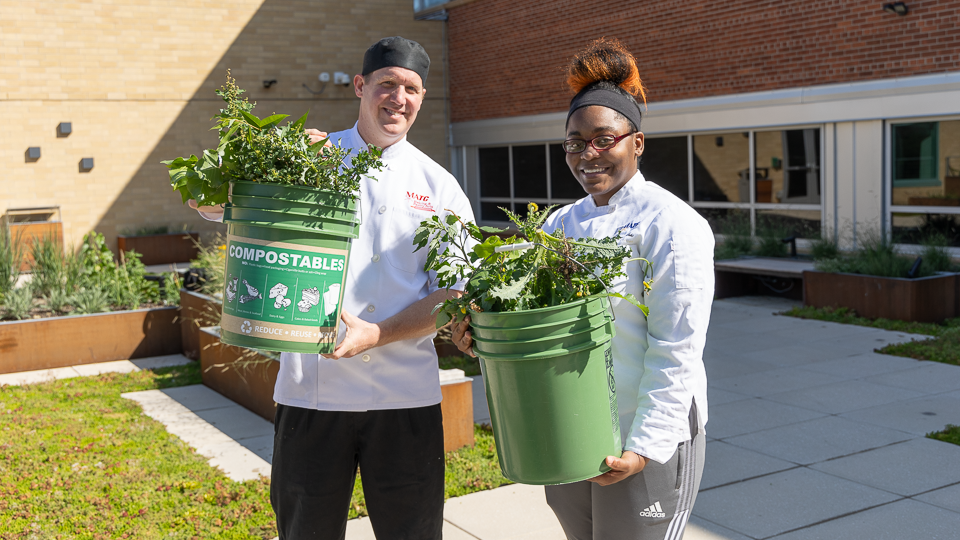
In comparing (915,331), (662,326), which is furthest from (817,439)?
(915,331)

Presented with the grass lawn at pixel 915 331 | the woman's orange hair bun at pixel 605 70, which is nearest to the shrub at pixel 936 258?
the grass lawn at pixel 915 331

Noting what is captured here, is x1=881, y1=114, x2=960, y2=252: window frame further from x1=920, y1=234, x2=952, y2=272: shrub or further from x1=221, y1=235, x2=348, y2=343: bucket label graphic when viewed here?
x1=221, y1=235, x2=348, y2=343: bucket label graphic

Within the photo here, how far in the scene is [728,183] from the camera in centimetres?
1405

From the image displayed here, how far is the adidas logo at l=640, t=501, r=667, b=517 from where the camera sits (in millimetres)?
2104

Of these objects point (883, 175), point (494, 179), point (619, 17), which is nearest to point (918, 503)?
point (883, 175)

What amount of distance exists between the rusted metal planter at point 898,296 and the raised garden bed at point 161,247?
1131 cm

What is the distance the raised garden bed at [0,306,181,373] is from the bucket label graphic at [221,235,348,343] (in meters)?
6.65

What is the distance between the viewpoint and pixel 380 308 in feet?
8.57

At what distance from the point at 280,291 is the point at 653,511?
1.10 m

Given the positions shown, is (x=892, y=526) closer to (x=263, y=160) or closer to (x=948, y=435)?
(x=948, y=435)

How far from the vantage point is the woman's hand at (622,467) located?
2.03 meters

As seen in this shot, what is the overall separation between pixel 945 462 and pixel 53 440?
551 cm

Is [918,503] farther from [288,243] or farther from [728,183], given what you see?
[728,183]

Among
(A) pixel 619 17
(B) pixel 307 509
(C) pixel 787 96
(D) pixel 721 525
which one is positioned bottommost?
(D) pixel 721 525
